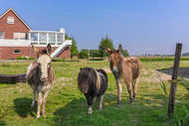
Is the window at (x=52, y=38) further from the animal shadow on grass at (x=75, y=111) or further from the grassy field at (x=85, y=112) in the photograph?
the animal shadow on grass at (x=75, y=111)

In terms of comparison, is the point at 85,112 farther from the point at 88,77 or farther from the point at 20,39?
the point at 20,39

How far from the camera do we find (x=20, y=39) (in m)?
40.7

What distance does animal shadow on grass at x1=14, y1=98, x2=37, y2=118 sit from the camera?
6358 mm

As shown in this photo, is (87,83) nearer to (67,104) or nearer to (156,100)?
(67,104)

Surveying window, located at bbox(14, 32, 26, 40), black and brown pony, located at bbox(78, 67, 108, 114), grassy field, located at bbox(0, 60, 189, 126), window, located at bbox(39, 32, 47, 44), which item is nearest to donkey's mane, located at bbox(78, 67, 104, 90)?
black and brown pony, located at bbox(78, 67, 108, 114)

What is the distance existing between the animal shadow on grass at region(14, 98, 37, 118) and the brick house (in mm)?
31638

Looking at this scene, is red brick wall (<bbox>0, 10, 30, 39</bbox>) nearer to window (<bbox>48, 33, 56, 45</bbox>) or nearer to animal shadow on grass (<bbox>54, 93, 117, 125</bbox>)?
window (<bbox>48, 33, 56, 45</bbox>)

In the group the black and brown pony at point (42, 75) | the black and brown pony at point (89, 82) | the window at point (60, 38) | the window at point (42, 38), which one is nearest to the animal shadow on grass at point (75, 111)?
the black and brown pony at point (89, 82)

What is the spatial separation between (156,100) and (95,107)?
9.69ft

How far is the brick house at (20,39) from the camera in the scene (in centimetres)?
3906

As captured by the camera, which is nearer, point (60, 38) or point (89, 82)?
point (89, 82)

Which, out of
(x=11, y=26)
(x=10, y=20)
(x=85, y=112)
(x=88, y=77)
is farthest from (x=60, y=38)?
(x=88, y=77)

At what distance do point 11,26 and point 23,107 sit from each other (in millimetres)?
38920

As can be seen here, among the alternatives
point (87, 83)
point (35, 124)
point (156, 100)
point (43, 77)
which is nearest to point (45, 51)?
point (43, 77)
